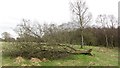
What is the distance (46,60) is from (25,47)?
6.63ft

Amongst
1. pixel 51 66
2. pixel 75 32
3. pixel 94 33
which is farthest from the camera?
pixel 94 33

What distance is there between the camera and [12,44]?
20.8 meters

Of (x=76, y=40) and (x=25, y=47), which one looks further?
(x=76, y=40)

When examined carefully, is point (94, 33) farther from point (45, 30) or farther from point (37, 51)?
point (37, 51)

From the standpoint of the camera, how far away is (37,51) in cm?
1934

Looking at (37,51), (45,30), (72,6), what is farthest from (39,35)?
(72,6)

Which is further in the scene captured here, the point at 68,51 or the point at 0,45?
the point at 0,45

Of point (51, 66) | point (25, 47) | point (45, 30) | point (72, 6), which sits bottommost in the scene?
point (51, 66)

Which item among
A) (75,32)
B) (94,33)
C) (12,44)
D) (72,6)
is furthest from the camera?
(94,33)

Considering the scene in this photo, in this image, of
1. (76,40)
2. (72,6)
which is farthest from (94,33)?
(72,6)

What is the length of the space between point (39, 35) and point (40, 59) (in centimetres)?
298

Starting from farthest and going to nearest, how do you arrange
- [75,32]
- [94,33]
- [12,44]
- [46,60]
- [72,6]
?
[94,33] → [75,32] → [72,6] → [12,44] → [46,60]

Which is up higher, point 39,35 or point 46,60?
point 39,35

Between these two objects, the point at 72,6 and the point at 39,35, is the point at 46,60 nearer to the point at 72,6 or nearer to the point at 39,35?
the point at 39,35
